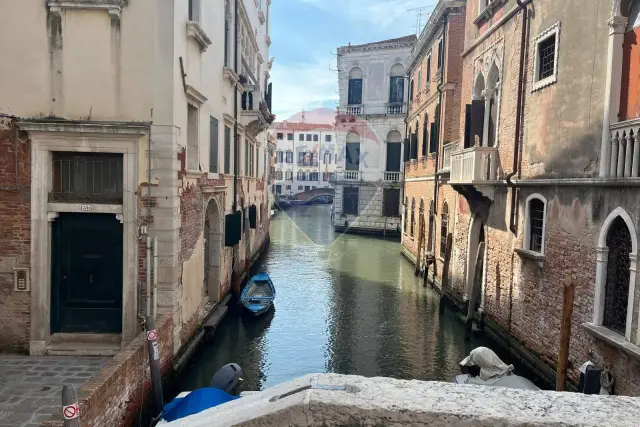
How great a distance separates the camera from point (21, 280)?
7.25m

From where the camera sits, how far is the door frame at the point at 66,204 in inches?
281

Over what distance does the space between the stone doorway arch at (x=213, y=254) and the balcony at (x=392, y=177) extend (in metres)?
18.8

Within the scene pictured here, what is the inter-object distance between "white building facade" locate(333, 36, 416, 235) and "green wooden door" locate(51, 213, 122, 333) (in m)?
22.0

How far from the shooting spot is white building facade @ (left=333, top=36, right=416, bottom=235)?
94.6 feet

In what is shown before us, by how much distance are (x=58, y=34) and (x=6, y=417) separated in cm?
541

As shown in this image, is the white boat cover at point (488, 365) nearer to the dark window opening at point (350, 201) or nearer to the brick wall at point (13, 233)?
the brick wall at point (13, 233)

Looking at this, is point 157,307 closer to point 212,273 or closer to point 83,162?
point 83,162

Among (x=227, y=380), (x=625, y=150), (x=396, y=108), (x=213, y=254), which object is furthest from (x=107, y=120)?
(x=396, y=108)

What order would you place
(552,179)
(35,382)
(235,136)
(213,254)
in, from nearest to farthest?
(35,382), (552,179), (213,254), (235,136)

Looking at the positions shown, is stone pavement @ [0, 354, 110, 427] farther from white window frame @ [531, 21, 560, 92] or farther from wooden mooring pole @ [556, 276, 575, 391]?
white window frame @ [531, 21, 560, 92]

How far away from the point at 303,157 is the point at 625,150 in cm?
5707

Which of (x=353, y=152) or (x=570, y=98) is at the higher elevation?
(x=353, y=152)

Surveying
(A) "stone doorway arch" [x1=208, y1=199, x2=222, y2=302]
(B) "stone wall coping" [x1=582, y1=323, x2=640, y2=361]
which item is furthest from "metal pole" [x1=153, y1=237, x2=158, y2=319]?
(B) "stone wall coping" [x1=582, y1=323, x2=640, y2=361]

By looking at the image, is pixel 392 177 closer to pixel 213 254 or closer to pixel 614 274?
pixel 213 254
